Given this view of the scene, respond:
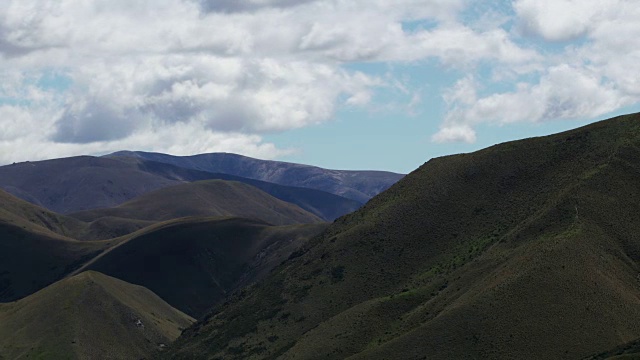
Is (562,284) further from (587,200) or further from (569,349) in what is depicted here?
(587,200)

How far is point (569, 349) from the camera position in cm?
14875

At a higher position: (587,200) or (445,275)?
(587,200)

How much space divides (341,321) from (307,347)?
30.6ft

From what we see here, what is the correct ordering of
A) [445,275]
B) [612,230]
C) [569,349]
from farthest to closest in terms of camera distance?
[445,275] → [612,230] → [569,349]

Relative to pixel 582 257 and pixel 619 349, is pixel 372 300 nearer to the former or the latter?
pixel 582 257

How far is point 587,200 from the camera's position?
187m

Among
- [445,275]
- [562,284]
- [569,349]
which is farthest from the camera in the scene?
[445,275]

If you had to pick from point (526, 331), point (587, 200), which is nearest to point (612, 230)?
point (587, 200)

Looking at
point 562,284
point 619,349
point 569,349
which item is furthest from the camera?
point 562,284

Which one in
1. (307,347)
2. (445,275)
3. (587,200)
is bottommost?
(307,347)

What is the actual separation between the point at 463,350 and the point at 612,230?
46182mm

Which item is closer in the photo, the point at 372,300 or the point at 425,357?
the point at 425,357

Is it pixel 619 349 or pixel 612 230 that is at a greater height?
pixel 612 230

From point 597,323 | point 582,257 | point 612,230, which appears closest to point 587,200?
point 612,230
